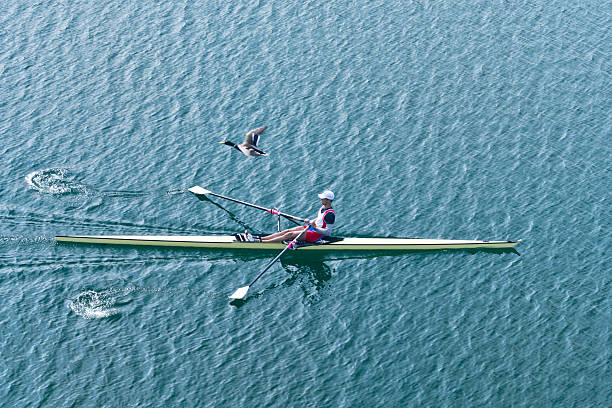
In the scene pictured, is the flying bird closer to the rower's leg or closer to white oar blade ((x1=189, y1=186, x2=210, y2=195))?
white oar blade ((x1=189, y1=186, x2=210, y2=195))

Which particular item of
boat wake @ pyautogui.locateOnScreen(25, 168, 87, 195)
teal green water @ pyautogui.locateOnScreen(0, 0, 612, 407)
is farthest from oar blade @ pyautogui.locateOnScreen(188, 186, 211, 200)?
boat wake @ pyautogui.locateOnScreen(25, 168, 87, 195)

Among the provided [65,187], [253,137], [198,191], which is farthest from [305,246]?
[65,187]

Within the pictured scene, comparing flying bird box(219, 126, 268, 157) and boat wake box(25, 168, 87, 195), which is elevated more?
flying bird box(219, 126, 268, 157)

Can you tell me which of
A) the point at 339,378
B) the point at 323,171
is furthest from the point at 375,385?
the point at 323,171

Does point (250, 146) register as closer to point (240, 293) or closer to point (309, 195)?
point (309, 195)

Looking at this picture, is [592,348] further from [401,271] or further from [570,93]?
[570,93]

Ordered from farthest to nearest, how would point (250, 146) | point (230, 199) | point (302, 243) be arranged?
point (250, 146) < point (230, 199) < point (302, 243)
